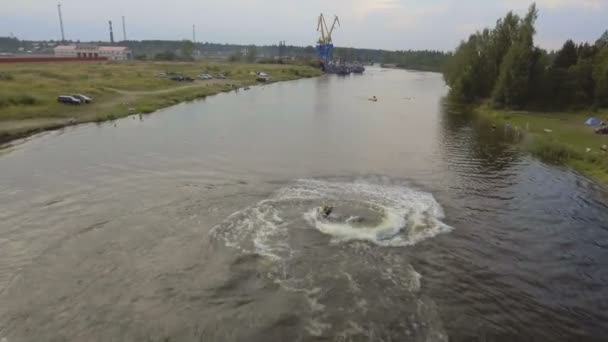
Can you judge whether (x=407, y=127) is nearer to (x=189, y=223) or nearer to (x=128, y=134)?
(x=128, y=134)

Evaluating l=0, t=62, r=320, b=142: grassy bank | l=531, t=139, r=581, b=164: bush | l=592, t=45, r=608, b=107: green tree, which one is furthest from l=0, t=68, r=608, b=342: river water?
l=592, t=45, r=608, b=107: green tree

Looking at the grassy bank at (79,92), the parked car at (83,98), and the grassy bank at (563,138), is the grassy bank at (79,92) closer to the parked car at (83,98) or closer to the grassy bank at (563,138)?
the parked car at (83,98)

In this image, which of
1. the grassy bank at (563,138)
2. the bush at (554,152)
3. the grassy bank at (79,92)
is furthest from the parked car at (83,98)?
the bush at (554,152)

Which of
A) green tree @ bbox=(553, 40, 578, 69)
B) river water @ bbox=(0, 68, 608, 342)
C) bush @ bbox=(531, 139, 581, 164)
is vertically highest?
green tree @ bbox=(553, 40, 578, 69)

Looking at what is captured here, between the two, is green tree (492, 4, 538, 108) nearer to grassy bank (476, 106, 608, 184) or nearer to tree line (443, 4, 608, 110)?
tree line (443, 4, 608, 110)

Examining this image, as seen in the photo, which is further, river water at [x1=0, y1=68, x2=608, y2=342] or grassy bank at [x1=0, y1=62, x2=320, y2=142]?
grassy bank at [x1=0, y1=62, x2=320, y2=142]
